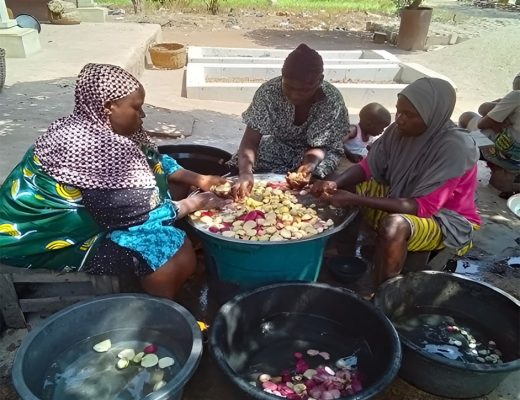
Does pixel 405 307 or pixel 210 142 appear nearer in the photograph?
pixel 405 307

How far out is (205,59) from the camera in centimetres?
902

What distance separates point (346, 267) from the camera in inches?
119

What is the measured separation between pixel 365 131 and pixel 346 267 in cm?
189

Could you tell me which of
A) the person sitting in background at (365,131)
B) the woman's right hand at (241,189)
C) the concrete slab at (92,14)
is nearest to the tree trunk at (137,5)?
the concrete slab at (92,14)

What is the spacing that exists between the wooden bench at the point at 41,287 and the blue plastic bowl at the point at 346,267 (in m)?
1.40

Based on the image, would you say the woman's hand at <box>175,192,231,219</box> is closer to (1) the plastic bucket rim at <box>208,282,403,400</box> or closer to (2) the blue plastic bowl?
(1) the plastic bucket rim at <box>208,282,403,400</box>

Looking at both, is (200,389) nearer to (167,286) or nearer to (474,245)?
(167,286)

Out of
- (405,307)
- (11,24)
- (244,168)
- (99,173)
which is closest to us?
(99,173)

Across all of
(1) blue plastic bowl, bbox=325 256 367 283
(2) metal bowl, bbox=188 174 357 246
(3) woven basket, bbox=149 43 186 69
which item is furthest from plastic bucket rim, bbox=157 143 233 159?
(3) woven basket, bbox=149 43 186 69

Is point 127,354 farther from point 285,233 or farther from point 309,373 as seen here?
point 285,233

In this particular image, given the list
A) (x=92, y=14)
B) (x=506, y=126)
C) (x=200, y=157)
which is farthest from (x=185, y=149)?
(x=92, y=14)

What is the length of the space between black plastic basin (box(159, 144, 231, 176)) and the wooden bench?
A: 1444 millimetres

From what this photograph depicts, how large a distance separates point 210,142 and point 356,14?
13.7 meters

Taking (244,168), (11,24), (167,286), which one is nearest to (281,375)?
(167,286)
